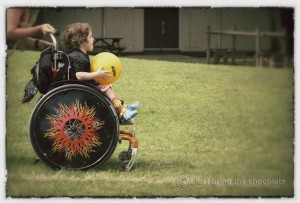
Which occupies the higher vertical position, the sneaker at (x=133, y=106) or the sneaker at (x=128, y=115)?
the sneaker at (x=133, y=106)

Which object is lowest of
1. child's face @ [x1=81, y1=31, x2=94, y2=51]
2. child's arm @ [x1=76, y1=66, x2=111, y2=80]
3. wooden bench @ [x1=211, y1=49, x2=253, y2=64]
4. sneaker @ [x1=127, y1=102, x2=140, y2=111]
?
sneaker @ [x1=127, y1=102, x2=140, y2=111]

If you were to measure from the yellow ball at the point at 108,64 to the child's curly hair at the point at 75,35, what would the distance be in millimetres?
185

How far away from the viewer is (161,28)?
5.34 meters

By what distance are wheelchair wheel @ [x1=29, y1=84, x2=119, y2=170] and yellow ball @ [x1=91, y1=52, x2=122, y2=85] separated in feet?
0.44

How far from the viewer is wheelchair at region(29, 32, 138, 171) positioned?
4984 mm

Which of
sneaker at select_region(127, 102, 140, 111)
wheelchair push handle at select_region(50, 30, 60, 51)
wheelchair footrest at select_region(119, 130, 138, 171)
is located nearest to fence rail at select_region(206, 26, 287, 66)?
sneaker at select_region(127, 102, 140, 111)

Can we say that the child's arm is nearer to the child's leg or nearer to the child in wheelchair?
the child in wheelchair

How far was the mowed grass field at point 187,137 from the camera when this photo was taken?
17.0 feet

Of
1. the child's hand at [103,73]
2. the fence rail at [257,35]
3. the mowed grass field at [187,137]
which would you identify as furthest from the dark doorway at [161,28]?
the child's hand at [103,73]

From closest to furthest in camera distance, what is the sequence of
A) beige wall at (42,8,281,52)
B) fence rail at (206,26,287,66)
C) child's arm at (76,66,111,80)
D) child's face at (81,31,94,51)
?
child's arm at (76,66,111,80)
child's face at (81,31,94,51)
beige wall at (42,8,281,52)
fence rail at (206,26,287,66)

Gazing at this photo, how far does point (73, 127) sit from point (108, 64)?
0.54 meters

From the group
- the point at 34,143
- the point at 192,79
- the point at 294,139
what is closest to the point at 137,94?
the point at 192,79

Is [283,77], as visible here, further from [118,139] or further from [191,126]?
[118,139]

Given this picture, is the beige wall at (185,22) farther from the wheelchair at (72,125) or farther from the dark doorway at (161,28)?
the wheelchair at (72,125)
